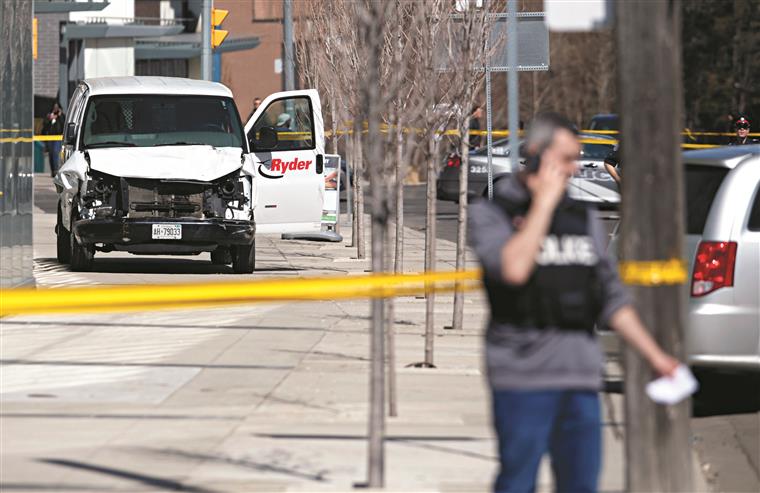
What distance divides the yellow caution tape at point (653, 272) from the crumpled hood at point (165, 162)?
37.1 feet

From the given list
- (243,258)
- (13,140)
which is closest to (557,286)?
(13,140)

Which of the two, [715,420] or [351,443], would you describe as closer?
[351,443]

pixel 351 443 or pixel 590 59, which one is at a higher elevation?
pixel 590 59

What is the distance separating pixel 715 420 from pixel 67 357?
454cm

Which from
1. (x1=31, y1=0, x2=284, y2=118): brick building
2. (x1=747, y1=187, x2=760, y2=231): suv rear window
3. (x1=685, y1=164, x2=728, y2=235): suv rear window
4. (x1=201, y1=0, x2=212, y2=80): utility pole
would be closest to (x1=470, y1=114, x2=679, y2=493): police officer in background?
(x1=747, y1=187, x2=760, y2=231): suv rear window

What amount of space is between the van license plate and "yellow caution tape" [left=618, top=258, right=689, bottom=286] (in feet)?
36.9

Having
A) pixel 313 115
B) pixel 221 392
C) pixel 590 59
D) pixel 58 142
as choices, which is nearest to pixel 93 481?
pixel 221 392

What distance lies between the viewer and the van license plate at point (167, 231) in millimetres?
16875

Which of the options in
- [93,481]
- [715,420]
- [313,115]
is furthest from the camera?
[313,115]

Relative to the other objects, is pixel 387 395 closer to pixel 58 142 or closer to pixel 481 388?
pixel 481 388

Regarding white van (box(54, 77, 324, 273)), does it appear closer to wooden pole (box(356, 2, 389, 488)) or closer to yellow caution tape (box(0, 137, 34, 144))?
yellow caution tape (box(0, 137, 34, 144))

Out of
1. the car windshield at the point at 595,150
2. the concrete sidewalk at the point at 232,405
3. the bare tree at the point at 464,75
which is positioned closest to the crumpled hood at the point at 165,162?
the concrete sidewalk at the point at 232,405

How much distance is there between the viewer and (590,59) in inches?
3209

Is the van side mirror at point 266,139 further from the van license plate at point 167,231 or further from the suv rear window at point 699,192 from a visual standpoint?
the suv rear window at point 699,192
